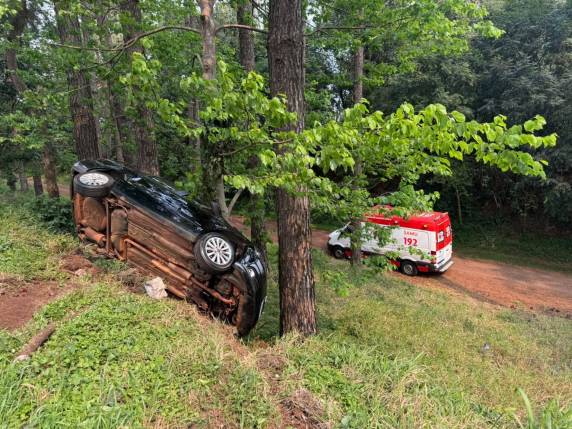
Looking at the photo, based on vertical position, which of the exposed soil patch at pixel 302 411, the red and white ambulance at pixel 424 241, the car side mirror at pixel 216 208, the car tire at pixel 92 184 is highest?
the car tire at pixel 92 184

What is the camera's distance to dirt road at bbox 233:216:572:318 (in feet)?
34.5

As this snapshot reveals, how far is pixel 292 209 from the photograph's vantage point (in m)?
4.16

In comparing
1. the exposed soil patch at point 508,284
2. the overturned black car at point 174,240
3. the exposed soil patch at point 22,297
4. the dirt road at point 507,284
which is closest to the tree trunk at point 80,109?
the overturned black car at point 174,240

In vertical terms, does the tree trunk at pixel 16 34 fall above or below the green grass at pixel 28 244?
above

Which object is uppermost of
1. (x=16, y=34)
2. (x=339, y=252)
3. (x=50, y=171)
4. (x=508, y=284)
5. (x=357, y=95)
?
(x=16, y=34)

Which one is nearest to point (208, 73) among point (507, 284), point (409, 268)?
point (409, 268)

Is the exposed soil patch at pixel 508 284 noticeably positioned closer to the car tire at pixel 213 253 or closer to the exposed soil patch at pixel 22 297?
the car tire at pixel 213 253

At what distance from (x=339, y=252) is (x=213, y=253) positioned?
10610 mm

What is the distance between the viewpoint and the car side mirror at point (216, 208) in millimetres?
4805

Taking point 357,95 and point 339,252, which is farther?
point 339,252

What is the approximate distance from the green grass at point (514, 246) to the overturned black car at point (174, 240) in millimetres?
13800

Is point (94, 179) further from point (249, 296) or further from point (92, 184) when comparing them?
point (249, 296)

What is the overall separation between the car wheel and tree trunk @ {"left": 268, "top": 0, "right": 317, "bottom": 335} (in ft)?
32.0

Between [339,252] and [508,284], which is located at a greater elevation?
[339,252]
